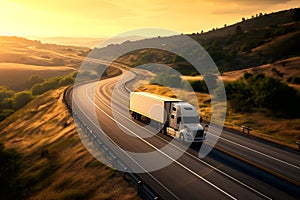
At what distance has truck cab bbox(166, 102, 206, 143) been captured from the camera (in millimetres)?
24194

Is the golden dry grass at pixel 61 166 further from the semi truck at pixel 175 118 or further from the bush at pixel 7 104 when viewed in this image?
the bush at pixel 7 104

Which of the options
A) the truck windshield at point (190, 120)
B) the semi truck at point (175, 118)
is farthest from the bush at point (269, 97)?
the truck windshield at point (190, 120)

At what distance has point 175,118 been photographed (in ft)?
84.7

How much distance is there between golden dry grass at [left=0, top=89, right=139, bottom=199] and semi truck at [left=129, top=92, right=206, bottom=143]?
8046 mm

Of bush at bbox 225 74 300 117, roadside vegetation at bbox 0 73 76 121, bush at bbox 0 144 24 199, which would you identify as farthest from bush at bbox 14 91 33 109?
bush at bbox 225 74 300 117

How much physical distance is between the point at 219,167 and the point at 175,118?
715 cm

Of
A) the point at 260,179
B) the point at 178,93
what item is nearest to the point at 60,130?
the point at 260,179

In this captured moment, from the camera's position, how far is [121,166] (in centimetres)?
1817

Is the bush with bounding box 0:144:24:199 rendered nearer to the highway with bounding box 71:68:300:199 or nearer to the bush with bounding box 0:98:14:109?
the highway with bounding box 71:68:300:199

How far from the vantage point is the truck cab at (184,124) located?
24.2 meters

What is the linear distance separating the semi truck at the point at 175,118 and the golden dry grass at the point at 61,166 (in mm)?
8046

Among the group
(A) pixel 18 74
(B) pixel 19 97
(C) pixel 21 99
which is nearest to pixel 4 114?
(C) pixel 21 99

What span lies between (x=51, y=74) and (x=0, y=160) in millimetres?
107040

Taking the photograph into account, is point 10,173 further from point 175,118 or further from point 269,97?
point 269,97
